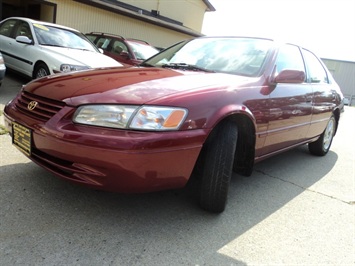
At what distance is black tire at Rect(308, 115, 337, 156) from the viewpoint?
16.7 ft

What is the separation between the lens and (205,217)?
2760 mm

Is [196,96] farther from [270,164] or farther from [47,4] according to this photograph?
[47,4]

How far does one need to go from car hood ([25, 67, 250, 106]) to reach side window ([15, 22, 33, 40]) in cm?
479

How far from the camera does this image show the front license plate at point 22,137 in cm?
246

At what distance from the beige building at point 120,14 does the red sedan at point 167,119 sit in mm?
10619

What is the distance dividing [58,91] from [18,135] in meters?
0.50

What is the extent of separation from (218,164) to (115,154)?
2.77 ft

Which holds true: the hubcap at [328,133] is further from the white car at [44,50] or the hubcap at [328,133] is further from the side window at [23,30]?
the side window at [23,30]

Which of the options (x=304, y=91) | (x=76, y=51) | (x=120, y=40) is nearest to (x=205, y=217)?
(x=304, y=91)

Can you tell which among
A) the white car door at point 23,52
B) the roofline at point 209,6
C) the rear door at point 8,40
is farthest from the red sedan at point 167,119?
the roofline at point 209,6

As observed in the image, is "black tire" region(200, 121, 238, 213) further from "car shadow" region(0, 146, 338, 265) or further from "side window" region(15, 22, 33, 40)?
"side window" region(15, 22, 33, 40)

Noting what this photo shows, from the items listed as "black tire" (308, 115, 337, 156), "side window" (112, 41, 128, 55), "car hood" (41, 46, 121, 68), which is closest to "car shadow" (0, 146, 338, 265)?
"black tire" (308, 115, 337, 156)

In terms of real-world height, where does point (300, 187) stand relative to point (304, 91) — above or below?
below

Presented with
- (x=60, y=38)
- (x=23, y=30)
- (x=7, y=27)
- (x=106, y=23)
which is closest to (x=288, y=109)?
(x=60, y=38)
